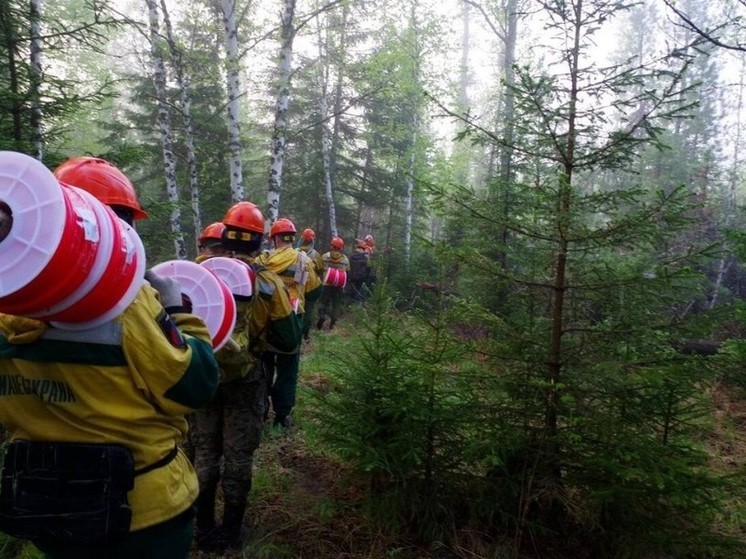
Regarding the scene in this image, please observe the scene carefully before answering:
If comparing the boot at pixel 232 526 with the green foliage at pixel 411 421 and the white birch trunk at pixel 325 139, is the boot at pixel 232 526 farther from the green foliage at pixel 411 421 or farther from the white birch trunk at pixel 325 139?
the white birch trunk at pixel 325 139

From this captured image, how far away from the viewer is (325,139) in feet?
58.9

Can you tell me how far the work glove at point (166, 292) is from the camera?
196 centimetres

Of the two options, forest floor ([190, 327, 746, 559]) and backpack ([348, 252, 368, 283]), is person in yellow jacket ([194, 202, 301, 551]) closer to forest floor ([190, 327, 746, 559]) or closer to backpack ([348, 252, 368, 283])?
forest floor ([190, 327, 746, 559])

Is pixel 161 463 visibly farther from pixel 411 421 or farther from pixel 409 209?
pixel 409 209

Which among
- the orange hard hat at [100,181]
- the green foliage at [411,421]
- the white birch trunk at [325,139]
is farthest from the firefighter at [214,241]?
the white birch trunk at [325,139]

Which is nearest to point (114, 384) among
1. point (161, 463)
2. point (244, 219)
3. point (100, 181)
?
point (161, 463)

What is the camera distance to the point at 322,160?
19281 mm

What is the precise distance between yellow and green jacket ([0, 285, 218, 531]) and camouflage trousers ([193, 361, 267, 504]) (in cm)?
160

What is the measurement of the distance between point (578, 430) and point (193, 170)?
38.8 ft

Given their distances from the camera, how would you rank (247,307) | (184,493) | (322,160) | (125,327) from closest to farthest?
1. (125,327)
2. (184,493)
3. (247,307)
4. (322,160)

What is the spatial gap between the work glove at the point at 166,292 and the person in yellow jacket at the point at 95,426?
0.39ft

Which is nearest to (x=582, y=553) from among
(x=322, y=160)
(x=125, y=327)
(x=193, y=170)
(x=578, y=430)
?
(x=578, y=430)

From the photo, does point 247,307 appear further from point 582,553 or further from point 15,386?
point 582,553

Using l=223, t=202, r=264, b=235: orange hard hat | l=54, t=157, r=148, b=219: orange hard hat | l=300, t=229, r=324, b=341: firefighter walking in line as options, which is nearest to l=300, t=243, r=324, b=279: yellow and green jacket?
l=300, t=229, r=324, b=341: firefighter walking in line
